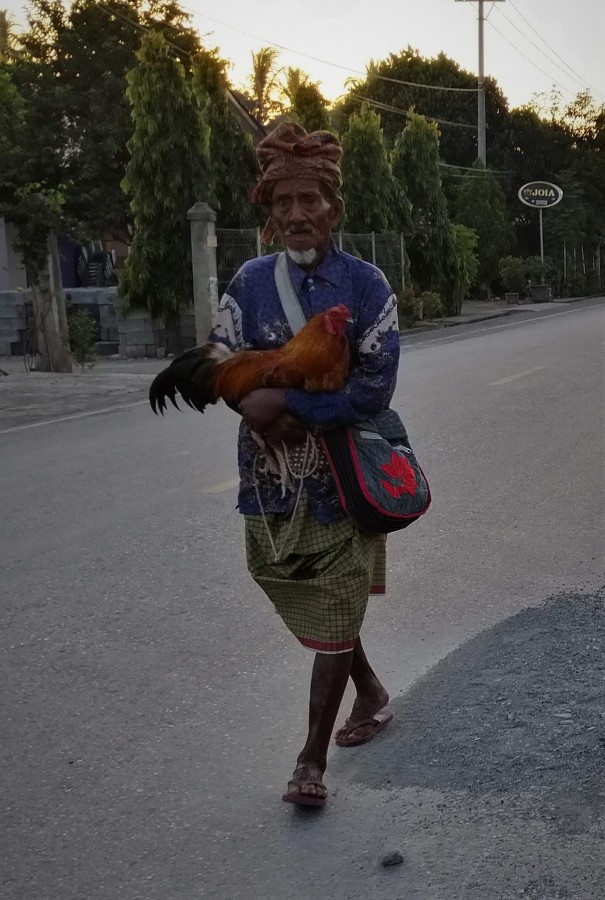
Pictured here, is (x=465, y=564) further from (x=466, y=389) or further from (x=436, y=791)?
(x=466, y=389)

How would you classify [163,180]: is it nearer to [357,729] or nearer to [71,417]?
[71,417]

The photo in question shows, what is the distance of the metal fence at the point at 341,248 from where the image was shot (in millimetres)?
20812

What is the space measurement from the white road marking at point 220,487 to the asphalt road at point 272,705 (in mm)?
27

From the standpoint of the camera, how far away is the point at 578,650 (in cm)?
463

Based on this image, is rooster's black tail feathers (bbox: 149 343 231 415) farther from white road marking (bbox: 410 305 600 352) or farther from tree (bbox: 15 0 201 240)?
tree (bbox: 15 0 201 240)

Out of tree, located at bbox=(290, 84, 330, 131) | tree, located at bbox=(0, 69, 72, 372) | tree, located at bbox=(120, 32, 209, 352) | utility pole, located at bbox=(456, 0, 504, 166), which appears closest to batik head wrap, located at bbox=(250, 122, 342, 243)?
tree, located at bbox=(0, 69, 72, 372)

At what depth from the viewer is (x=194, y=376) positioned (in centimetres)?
344

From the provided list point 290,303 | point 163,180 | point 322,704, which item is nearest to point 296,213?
point 290,303

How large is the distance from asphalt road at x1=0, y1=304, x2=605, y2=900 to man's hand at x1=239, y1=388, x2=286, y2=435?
1.09 metres

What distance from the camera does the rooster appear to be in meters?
3.30

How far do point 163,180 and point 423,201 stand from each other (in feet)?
40.2

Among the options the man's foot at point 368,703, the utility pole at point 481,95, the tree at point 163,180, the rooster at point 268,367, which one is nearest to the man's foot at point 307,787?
the man's foot at point 368,703

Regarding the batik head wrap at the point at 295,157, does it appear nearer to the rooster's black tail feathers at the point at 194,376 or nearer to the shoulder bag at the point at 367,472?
the shoulder bag at the point at 367,472

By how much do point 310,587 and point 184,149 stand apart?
17.9 meters
